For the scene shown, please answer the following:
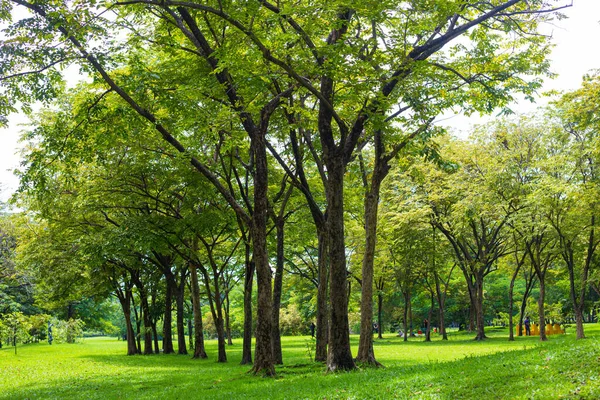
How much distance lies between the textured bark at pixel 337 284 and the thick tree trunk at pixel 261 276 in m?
1.92

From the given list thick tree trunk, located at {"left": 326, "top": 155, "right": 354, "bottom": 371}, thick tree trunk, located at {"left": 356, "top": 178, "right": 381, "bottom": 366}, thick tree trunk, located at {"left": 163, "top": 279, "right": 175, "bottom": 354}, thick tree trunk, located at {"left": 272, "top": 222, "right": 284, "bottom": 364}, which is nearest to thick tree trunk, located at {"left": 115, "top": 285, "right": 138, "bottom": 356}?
thick tree trunk, located at {"left": 163, "top": 279, "right": 175, "bottom": 354}

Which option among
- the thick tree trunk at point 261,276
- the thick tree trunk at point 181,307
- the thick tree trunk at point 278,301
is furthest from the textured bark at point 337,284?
the thick tree trunk at point 181,307

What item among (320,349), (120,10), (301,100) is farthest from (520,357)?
(120,10)

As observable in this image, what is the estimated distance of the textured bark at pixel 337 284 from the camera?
558 inches

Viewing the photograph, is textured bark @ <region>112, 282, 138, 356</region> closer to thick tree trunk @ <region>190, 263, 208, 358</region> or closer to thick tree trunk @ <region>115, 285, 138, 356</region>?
thick tree trunk @ <region>115, 285, 138, 356</region>

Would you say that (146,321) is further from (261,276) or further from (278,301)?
(261,276)

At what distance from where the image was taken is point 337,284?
14.2 m

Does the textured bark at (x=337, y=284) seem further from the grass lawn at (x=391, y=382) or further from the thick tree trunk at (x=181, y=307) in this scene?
the thick tree trunk at (x=181, y=307)

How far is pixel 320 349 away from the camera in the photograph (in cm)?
1983

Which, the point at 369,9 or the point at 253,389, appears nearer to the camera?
the point at 369,9

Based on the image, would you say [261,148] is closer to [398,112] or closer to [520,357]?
[398,112]

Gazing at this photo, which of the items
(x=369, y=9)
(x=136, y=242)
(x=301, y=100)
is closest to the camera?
(x=369, y=9)

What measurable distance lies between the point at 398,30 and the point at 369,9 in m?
3.04

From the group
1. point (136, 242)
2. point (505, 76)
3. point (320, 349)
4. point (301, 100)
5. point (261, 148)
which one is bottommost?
point (320, 349)
